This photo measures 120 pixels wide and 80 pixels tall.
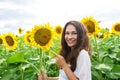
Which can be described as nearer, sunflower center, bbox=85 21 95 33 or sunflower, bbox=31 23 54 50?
sunflower, bbox=31 23 54 50

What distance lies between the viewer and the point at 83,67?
4.12 meters

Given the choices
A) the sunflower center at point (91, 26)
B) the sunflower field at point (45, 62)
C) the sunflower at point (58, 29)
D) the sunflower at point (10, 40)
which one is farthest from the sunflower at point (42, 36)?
the sunflower at point (58, 29)

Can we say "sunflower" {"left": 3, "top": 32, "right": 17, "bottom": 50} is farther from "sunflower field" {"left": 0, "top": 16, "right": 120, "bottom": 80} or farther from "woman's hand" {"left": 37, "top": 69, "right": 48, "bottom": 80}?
"woman's hand" {"left": 37, "top": 69, "right": 48, "bottom": 80}

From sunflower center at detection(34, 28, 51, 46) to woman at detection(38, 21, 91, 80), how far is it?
1.15 feet

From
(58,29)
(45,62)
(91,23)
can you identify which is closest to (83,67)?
(45,62)

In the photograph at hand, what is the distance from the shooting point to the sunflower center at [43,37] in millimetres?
4797

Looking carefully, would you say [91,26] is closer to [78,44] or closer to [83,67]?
[78,44]

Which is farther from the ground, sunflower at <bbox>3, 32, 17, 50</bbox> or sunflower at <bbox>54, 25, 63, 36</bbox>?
sunflower at <bbox>54, 25, 63, 36</bbox>

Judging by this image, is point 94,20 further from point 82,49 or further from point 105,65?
point 82,49

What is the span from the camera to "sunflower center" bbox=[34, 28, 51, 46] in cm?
480

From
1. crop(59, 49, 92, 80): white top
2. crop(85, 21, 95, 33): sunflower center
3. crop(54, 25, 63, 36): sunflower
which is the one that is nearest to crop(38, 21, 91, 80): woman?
crop(59, 49, 92, 80): white top

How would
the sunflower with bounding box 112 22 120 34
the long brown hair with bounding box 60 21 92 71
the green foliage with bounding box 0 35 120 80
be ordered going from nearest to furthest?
1. the long brown hair with bounding box 60 21 92 71
2. the green foliage with bounding box 0 35 120 80
3. the sunflower with bounding box 112 22 120 34

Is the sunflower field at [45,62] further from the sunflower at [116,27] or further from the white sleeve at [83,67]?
the sunflower at [116,27]

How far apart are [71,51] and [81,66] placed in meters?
0.26
